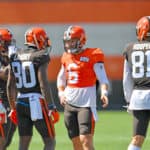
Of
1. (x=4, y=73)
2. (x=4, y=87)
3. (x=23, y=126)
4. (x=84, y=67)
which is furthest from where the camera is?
(x=4, y=87)

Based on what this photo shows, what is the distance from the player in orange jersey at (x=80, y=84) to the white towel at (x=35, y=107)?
17.8 inches

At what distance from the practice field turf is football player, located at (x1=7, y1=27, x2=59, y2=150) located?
2.98 meters

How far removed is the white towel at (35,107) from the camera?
Result: 9500mm

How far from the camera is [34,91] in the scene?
31.3ft

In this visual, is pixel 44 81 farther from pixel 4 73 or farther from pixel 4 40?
pixel 4 40

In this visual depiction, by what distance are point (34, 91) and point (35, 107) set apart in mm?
196

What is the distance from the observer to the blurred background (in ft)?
62.7

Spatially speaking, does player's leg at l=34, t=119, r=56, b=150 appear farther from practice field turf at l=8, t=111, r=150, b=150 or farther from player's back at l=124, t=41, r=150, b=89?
practice field turf at l=8, t=111, r=150, b=150

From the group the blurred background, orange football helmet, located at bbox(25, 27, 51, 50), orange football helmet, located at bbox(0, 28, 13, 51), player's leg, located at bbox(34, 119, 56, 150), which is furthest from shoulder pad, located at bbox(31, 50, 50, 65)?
the blurred background

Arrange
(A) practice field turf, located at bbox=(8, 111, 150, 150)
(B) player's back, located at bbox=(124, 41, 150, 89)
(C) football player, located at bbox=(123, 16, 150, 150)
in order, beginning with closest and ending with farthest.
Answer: (C) football player, located at bbox=(123, 16, 150, 150) → (B) player's back, located at bbox=(124, 41, 150, 89) → (A) practice field turf, located at bbox=(8, 111, 150, 150)

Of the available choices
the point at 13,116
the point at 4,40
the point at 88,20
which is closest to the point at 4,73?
the point at 4,40

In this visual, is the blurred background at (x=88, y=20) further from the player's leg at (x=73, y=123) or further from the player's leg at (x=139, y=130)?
the player's leg at (x=139, y=130)

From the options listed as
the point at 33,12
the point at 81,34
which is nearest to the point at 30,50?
the point at 81,34

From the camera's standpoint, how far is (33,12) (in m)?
19.2
